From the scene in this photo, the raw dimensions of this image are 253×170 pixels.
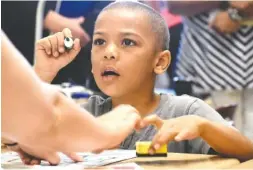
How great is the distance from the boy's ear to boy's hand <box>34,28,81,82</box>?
19 centimetres

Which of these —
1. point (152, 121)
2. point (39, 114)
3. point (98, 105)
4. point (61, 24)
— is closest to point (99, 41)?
point (98, 105)

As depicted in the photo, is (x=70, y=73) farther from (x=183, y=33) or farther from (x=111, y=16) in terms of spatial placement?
(x=111, y=16)

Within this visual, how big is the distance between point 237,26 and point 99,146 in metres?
1.24

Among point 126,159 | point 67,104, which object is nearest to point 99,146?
point 67,104

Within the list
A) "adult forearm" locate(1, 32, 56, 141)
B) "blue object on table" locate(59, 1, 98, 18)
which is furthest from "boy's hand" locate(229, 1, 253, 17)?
"adult forearm" locate(1, 32, 56, 141)

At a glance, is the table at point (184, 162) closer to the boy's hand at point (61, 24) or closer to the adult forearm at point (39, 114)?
the adult forearm at point (39, 114)

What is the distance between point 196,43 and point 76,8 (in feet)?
1.97

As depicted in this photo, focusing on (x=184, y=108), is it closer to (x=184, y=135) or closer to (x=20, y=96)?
(x=184, y=135)

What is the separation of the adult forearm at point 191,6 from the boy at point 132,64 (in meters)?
0.64

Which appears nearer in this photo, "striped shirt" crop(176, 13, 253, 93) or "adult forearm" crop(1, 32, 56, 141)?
"adult forearm" crop(1, 32, 56, 141)

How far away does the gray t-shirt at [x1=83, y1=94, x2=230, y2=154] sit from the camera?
1.04 meters

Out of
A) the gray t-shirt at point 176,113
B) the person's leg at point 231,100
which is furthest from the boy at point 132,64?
the person's leg at point 231,100

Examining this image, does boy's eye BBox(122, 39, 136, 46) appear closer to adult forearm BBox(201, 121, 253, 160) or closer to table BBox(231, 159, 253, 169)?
adult forearm BBox(201, 121, 253, 160)

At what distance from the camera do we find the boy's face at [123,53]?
1.07 meters
